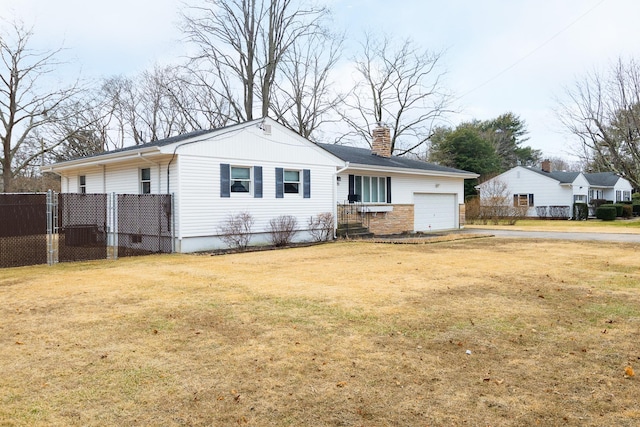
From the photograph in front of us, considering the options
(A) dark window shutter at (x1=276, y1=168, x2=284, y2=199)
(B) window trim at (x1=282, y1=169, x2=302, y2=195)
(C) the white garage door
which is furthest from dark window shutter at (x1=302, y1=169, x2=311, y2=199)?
(C) the white garage door

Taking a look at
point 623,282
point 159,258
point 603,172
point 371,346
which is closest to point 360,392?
point 371,346

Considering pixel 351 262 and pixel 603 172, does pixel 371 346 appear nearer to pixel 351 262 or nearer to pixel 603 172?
pixel 351 262

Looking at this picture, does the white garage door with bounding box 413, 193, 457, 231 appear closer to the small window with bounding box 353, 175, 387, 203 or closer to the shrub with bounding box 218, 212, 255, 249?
the small window with bounding box 353, 175, 387, 203

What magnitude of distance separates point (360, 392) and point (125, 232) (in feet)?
41.4

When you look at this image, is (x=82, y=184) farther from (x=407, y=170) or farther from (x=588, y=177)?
(x=588, y=177)

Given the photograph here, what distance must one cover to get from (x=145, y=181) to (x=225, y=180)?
2.70 m

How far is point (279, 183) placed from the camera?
1569 centimetres

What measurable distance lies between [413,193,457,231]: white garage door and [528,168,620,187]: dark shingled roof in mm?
15696

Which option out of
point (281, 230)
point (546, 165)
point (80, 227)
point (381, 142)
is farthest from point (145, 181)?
point (546, 165)

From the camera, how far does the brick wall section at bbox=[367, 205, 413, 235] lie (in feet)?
64.1

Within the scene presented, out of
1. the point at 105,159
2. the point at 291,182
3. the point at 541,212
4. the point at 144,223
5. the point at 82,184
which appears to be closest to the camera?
the point at 144,223

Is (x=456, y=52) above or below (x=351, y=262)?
above

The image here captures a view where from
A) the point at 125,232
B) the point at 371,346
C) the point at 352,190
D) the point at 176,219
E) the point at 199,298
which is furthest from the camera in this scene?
the point at 352,190

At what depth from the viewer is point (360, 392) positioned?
3.43m
